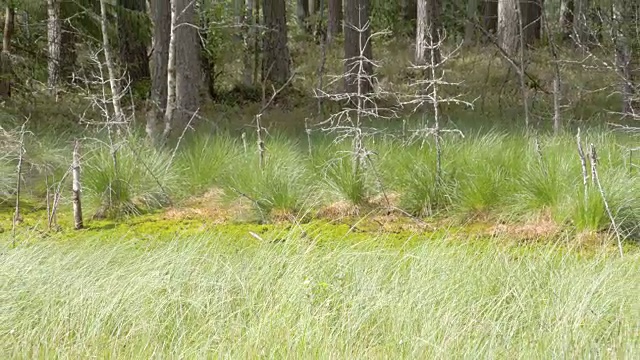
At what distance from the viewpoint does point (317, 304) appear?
3.81 m

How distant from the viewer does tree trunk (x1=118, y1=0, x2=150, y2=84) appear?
13749mm

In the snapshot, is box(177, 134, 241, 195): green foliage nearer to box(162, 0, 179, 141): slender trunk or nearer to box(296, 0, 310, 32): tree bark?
box(162, 0, 179, 141): slender trunk

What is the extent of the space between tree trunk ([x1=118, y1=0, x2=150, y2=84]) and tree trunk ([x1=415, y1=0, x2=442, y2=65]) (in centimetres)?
519

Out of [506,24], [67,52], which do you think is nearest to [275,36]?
[67,52]

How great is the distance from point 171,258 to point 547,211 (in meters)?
2.87

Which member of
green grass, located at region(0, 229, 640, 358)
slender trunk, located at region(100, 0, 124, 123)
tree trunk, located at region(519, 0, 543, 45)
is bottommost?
green grass, located at region(0, 229, 640, 358)

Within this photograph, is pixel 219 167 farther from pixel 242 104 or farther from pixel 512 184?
pixel 242 104

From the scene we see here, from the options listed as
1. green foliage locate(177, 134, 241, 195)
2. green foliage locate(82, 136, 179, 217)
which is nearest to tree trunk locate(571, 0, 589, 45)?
green foliage locate(177, 134, 241, 195)

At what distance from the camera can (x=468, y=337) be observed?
3.18m

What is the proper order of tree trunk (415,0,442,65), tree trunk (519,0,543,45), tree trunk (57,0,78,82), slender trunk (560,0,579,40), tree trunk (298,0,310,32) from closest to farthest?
tree trunk (415,0,442,65) → tree trunk (57,0,78,82) → slender trunk (560,0,579,40) → tree trunk (519,0,543,45) → tree trunk (298,0,310,32)

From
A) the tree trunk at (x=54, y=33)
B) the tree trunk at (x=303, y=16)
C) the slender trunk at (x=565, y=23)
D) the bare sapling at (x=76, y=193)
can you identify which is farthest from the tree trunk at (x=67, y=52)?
the tree trunk at (x=303, y=16)

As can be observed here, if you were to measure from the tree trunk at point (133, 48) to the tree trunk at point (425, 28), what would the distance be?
519cm

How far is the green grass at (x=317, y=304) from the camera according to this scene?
3.21 metres

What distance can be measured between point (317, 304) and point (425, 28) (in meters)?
7.87
